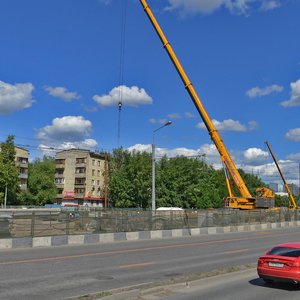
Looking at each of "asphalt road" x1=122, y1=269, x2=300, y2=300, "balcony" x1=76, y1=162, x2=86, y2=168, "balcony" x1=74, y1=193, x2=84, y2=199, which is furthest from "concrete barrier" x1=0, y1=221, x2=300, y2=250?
"balcony" x1=76, y1=162, x2=86, y2=168

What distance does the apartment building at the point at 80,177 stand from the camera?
126 m

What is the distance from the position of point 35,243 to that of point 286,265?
15099 mm

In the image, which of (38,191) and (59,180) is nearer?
(38,191)

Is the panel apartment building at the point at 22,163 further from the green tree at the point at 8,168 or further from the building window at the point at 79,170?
the green tree at the point at 8,168

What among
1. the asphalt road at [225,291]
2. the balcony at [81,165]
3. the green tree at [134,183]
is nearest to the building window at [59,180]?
the balcony at [81,165]

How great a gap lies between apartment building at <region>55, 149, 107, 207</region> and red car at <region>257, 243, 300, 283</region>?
11454 centimetres

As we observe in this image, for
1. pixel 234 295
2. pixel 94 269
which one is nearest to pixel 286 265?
pixel 234 295

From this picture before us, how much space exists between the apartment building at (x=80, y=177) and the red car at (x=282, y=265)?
4510 inches

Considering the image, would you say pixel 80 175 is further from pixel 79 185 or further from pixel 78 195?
pixel 78 195

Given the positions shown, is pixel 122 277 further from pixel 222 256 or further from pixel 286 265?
pixel 222 256

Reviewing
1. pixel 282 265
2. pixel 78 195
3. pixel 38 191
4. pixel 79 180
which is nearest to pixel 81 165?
pixel 79 180

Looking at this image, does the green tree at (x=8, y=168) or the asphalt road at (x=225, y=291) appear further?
the green tree at (x=8, y=168)

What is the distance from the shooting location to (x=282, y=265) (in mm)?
10414

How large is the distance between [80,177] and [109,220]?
333 ft
